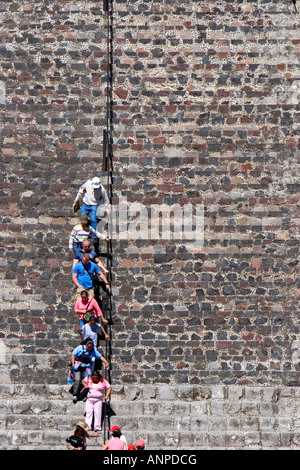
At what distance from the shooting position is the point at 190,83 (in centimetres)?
1730

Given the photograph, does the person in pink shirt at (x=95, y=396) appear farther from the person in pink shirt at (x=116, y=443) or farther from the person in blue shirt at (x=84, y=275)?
the person in blue shirt at (x=84, y=275)

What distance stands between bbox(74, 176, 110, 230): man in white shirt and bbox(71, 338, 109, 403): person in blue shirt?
6.37 feet

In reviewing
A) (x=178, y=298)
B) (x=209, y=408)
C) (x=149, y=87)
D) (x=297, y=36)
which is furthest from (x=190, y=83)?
(x=209, y=408)

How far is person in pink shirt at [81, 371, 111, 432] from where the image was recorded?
16.5 meters

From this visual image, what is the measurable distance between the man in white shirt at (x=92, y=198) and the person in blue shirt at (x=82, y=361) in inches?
76.5

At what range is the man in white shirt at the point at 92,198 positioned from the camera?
1686 centimetres

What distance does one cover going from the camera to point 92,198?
16938mm

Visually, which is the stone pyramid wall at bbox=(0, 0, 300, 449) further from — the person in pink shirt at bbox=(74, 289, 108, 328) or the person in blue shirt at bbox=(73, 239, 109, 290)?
the person in pink shirt at bbox=(74, 289, 108, 328)

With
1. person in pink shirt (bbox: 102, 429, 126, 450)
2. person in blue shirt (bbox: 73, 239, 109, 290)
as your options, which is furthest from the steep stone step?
person in blue shirt (bbox: 73, 239, 109, 290)

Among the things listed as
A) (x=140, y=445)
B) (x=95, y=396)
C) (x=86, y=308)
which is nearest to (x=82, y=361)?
(x=95, y=396)

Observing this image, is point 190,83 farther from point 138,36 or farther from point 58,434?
point 58,434

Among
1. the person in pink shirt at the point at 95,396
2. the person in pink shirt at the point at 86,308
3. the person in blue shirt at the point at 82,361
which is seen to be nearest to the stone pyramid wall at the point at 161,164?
the person in pink shirt at the point at 86,308

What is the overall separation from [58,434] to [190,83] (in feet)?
19.2

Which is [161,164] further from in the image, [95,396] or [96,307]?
[95,396]
